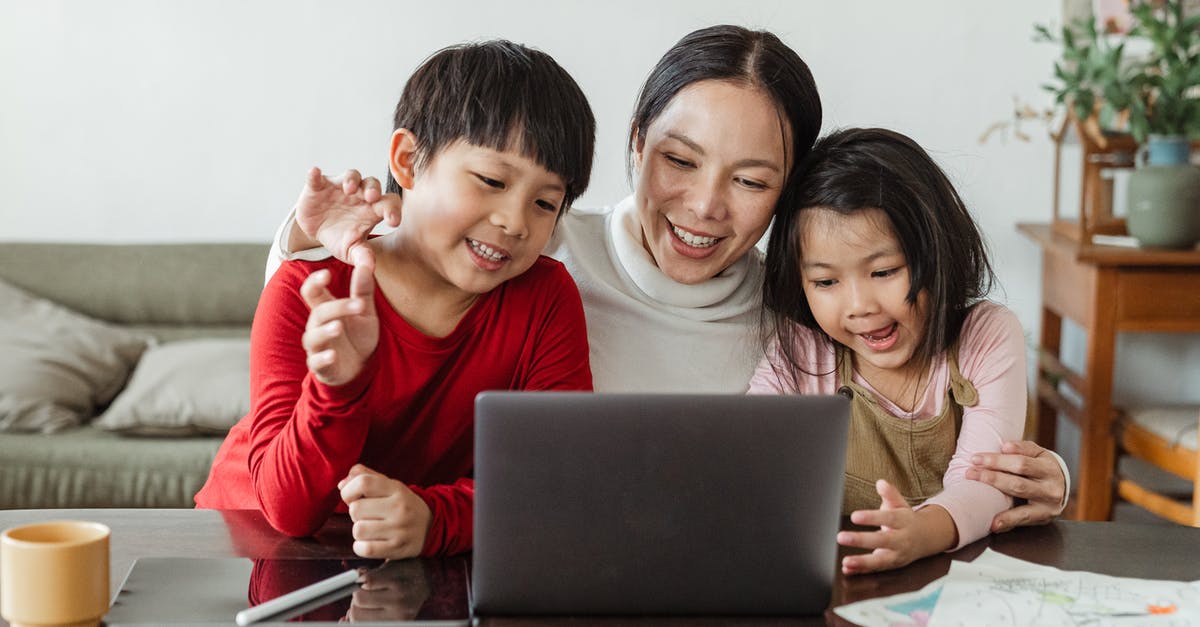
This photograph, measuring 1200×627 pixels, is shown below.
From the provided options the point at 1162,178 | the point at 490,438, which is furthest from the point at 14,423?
the point at 1162,178

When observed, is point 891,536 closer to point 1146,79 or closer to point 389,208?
point 389,208

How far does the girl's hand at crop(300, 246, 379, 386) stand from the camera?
97 centimetres

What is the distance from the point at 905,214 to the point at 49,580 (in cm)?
99

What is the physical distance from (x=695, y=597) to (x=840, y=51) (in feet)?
8.19

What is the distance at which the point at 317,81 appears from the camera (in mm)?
3137

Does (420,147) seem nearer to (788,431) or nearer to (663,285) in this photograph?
(663,285)

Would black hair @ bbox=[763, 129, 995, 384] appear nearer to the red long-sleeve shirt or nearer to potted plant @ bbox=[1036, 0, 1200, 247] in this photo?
the red long-sleeve shirt

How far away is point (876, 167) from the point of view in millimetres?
1385

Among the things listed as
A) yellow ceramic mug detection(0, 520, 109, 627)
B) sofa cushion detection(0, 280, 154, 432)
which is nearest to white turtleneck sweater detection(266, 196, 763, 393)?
yellow ceramic mug detection(0, 520, 109, 627)

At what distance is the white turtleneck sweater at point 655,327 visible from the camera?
154 cm

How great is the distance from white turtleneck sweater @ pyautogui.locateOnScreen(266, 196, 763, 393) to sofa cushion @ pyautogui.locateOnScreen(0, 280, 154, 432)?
5.44 ft

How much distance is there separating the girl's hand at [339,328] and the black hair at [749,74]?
59 centimetres

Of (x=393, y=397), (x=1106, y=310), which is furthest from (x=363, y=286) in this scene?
(x=1106, y=310)

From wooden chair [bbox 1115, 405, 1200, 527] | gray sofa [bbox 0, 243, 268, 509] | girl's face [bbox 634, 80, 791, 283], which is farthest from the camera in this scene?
gray sofa [bbox 0, 243, 268, 509]
